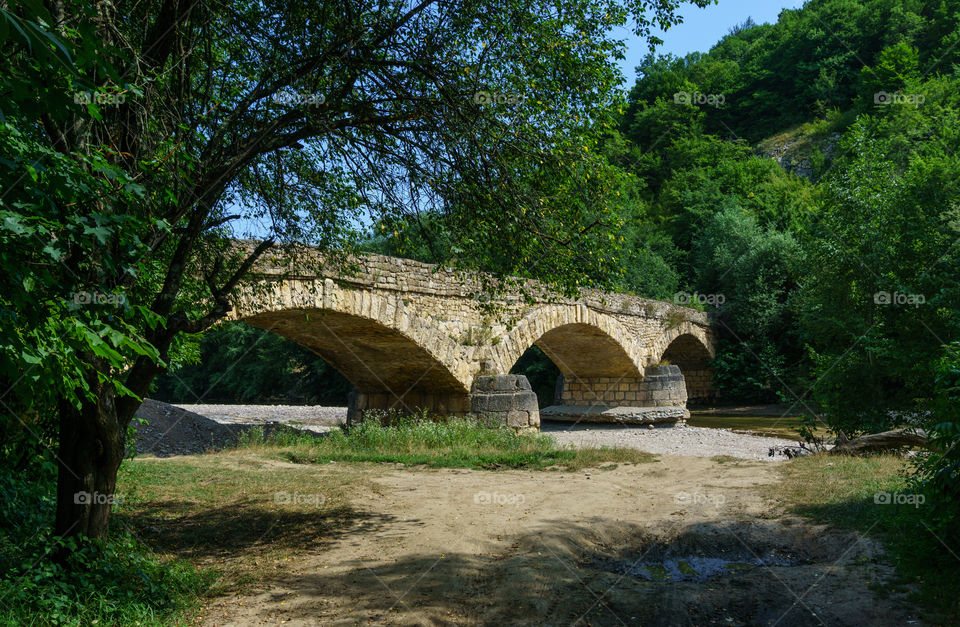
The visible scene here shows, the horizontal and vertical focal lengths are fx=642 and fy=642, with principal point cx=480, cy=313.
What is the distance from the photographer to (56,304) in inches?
110

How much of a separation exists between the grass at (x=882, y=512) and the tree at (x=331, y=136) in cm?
294

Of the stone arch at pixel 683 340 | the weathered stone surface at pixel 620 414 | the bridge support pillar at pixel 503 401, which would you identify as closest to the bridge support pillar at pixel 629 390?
the weathered stone surface at pixel 620 414

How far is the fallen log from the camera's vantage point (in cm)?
812

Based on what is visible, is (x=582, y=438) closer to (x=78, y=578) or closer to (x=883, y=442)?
(x=883, y=442)

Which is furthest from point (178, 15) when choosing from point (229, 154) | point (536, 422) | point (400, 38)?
point (536, 422)

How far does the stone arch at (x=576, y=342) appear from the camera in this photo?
47.1 ft

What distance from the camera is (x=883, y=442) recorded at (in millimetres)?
8398

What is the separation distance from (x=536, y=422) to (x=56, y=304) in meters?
11.4

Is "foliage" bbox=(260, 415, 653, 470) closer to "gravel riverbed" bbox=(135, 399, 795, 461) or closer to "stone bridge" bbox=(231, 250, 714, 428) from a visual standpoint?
"stone bridge" bbox=(231, 250, 714, 428)

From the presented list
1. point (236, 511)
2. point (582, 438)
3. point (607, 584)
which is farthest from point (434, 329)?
point (607, 584)

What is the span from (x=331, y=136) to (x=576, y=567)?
13.0 feet

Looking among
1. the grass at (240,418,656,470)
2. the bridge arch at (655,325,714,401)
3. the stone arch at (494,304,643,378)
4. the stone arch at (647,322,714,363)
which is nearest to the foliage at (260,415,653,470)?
the grass at (240,418,656,470)

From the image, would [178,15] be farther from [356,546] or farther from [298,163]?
[356,546]

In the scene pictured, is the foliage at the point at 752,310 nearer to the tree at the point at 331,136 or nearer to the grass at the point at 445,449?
the grass at the point at 445,449
